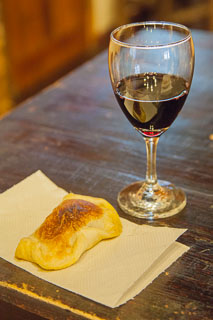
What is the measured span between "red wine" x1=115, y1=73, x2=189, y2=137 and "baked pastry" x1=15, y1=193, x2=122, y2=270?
0.14m

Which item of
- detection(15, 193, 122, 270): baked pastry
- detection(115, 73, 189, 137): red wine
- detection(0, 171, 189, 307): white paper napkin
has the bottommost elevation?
detection(0, 171, 189, 307): white paper napkin

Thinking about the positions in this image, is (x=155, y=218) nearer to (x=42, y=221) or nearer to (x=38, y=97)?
(x=42, y=221)

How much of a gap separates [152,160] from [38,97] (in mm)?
476

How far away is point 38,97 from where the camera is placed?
112cm

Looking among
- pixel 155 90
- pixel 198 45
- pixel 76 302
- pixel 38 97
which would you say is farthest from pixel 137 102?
pixel 198 45

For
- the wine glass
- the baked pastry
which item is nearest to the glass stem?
the wine glass

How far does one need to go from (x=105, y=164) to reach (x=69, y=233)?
25 cm

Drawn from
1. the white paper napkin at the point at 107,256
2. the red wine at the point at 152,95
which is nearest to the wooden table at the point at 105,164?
the white paper napkin at the point at 107,256

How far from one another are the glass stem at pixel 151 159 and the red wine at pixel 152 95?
6cm

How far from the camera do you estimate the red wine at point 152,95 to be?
0.64m

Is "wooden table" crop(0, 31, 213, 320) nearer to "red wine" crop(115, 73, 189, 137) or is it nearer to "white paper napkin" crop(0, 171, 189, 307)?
"white paper napkin" crop(0, 171, 189, 307)

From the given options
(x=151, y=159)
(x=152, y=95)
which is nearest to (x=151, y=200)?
(x=151, y=159)

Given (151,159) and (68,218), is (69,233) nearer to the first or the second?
(68,218)

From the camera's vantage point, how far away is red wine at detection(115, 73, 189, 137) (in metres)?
0.64
